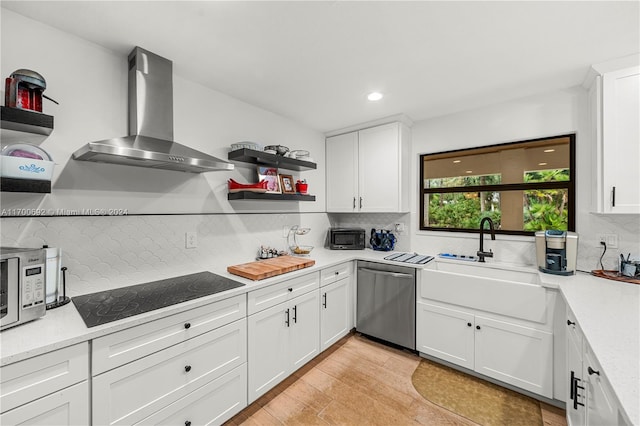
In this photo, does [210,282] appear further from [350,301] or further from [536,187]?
[536,187]

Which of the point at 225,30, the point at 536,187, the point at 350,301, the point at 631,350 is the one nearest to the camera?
the point at 631,350

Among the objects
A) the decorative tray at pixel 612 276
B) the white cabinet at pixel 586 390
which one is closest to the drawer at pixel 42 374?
the white cabinet at pixel 586 390

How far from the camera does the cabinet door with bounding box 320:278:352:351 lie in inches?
100

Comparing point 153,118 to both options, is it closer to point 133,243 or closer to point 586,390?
point 133,243

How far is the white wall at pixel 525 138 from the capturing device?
2.24 meters

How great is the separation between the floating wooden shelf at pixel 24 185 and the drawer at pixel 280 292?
4.10 ft

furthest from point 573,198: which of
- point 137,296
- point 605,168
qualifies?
point 137,296

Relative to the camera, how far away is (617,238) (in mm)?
2172

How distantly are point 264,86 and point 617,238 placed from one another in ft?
10.4

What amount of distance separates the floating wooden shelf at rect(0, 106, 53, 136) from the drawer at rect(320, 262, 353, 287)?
208 cm

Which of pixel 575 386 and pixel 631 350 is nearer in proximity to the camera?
pixel 631 350

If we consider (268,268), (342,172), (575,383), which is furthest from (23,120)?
(575,383)

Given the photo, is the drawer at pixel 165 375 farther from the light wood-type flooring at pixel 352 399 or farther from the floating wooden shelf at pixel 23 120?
the floating wooden shelf at pixel 23 120

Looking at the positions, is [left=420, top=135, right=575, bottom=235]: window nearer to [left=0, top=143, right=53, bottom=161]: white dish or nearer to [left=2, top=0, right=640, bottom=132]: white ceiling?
[left=2, top=0, right=640, bottom=132]: white ceiling
